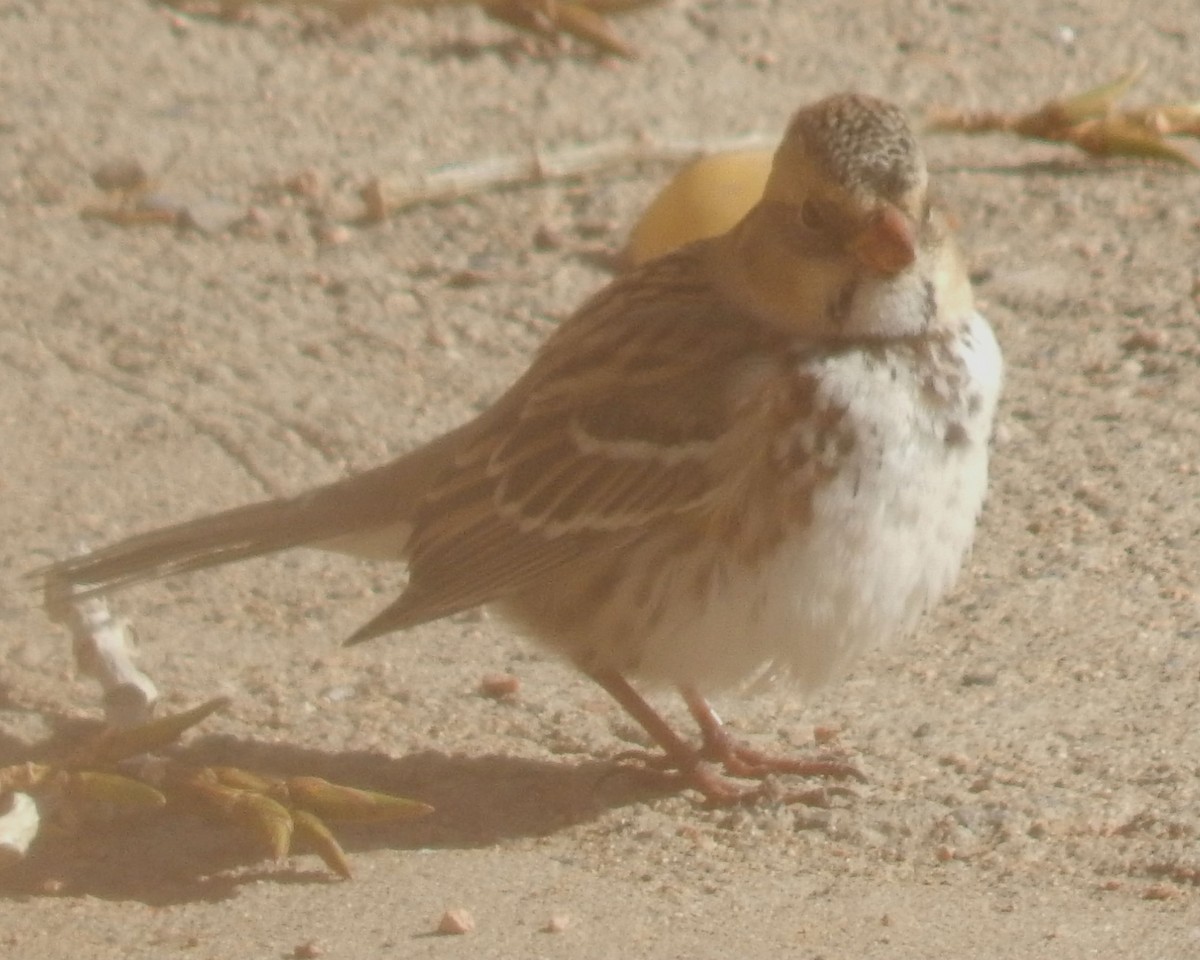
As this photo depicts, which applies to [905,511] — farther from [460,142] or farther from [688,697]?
[460,142]

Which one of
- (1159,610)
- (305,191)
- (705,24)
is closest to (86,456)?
(305,191)

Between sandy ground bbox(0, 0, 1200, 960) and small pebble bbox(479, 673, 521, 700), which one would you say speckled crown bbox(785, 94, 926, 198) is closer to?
sandy ground bbox(0, 0, 1200, 960)

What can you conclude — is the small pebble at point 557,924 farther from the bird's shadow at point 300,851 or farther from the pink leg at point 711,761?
the pink leg at point 711,761

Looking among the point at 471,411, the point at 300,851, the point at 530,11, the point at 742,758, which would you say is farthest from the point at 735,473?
the point at 530,11

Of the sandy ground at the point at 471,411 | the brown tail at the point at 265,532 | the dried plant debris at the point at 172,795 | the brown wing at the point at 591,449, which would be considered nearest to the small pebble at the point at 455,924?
the sandy ground at the point at 471,411

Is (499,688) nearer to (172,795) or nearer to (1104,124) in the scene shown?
(172,795)

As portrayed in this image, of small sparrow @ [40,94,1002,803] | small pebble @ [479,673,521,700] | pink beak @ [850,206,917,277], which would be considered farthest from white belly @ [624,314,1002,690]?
small pebble @ [479,673,521,700]
